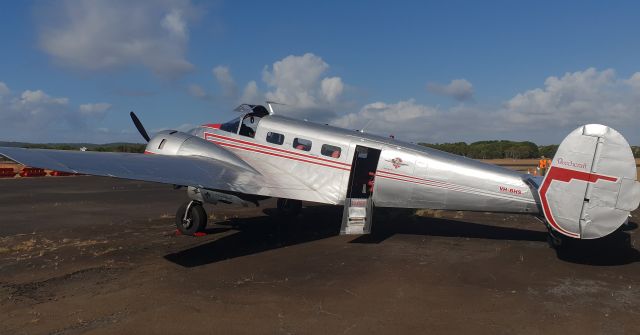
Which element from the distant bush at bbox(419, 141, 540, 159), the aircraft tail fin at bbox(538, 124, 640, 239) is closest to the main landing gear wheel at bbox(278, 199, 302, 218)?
the aircraft tail fin at bbox(538, 124, 640, 239)

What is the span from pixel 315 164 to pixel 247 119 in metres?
2.69

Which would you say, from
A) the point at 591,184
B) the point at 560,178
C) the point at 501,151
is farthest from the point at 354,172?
the point at 501,151

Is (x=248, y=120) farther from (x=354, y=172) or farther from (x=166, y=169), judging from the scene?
(x=354, y=172)

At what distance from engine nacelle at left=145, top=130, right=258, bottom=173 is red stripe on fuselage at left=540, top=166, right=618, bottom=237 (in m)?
7.25

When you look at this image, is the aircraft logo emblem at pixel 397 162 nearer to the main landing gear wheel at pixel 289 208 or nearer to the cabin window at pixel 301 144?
the cabin window at pixel 301 144

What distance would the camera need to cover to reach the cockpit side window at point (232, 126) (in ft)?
41.1

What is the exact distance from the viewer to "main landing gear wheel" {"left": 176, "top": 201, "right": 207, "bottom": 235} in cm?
1146

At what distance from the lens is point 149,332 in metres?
5.41

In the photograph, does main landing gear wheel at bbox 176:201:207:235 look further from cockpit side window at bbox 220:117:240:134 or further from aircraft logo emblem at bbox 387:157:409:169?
aircraft logo emblem at bbox 387:157:409:169

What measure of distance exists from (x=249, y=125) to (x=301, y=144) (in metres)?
1.87

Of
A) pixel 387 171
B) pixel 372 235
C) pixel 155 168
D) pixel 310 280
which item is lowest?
pixel 310 280

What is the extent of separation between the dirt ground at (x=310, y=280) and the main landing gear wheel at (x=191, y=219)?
475mm

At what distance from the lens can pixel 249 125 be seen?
12352mm

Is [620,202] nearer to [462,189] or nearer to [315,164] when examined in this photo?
[462,189]
